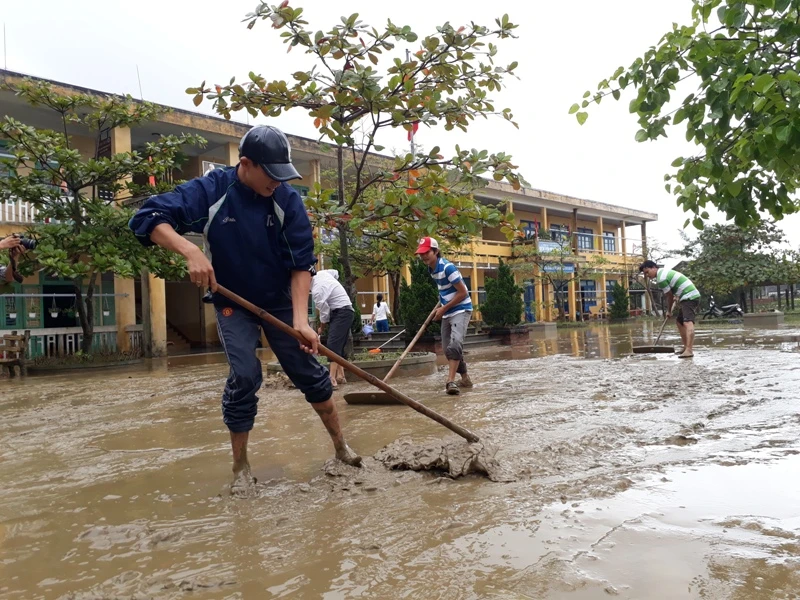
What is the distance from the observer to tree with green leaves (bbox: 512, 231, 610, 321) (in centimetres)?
2538

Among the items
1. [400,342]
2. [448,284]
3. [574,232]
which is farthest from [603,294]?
[448,284]

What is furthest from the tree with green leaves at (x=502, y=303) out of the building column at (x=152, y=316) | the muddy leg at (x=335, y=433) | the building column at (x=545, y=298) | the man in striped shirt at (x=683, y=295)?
the muddy leg at (x=335, y=433)

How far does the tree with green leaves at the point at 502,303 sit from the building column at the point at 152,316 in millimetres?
8527

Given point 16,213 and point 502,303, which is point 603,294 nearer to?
point 502,303

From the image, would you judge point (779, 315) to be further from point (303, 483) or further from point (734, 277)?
point (303, 483)

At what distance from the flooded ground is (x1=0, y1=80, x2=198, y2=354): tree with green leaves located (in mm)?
6408

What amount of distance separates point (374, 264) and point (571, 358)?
7851mm

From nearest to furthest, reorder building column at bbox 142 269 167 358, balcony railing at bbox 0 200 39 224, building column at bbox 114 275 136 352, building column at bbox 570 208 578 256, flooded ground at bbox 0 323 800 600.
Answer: flooded ground at bbox 0 323 800 600 → balcony railing at bbox 0 200 39 224 → building column at bbox 114 275 136 352 → building column at bbox 142 269 167 358 → building column at bbox 570 208 578 256

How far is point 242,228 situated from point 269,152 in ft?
1.29

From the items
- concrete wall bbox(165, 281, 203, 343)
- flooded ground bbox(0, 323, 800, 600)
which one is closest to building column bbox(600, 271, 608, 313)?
concrete wall bbox(165, 281, 203, 343)

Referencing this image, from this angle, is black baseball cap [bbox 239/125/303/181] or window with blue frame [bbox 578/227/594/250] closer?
black baseball cap [bbox 239/125/303/181]

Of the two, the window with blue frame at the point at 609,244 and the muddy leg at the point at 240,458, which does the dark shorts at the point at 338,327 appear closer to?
the muddy leg at the point at 240,458

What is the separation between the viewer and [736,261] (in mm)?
26031

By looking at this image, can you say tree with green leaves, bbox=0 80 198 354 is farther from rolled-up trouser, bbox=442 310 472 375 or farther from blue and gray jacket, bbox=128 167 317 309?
blue and gray jacket, bbox=128 167 317 309
